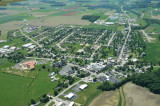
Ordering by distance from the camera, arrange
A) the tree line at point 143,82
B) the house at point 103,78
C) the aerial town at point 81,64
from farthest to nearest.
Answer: the house at point 103,78
the tree line at point 143,82
the aerial town at point 81,64

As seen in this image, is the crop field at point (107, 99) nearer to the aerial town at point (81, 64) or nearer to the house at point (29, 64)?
the aerial town at point (81, 64)

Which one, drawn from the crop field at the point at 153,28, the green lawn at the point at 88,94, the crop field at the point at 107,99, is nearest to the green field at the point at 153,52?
the crop field at the point at 153,28

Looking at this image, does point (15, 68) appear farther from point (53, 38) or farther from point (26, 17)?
point (26, 17)

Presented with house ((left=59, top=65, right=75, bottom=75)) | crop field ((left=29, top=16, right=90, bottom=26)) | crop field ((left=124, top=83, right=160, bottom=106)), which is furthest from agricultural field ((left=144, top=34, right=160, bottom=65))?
crop field ((left=29, top=16, right=90, bottom=26))

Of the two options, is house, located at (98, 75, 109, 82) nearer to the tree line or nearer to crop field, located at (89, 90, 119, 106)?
the tree line

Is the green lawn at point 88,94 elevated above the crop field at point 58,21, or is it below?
below

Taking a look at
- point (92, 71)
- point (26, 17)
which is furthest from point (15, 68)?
point (26, 17)

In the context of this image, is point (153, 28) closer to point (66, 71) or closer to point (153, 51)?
point (153, 51)
